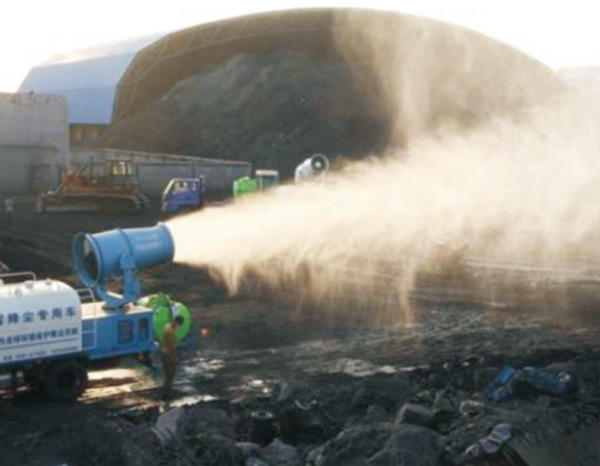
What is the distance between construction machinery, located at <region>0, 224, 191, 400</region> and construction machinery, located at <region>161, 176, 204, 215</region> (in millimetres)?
30020

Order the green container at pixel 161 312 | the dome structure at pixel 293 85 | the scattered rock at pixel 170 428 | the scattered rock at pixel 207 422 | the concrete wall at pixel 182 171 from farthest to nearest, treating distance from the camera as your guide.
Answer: the dome structure at pixel 293 85
the concrete wall at pixel 182 171
the green container at pixel 161 312
the scattered rock at pixel 207 422
the scattered rock at pixel 170 428

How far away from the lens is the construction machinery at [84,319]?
13422mm

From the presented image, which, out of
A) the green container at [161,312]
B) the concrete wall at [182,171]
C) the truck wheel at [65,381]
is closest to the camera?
the truck wheel at [65,381]

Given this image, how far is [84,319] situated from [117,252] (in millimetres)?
1471

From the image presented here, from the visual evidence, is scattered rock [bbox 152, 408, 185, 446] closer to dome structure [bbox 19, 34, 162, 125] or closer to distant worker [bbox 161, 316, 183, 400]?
distant worker [bbox 161, 316, 183, 400]

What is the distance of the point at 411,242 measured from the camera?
34750 mm

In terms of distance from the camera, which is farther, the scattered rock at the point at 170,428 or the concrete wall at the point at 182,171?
the concrete wall at the point at 182,171

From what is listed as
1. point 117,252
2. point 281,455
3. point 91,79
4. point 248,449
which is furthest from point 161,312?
point 91,79

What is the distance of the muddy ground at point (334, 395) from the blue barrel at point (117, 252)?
2366mm

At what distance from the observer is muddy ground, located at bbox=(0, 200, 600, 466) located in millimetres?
11070

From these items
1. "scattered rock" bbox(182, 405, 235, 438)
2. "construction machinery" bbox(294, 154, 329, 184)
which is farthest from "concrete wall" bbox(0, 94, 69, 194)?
"scattered rock" bbox(182, 405, 235, 438)

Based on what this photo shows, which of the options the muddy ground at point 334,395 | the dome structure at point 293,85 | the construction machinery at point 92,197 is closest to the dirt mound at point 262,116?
the dome structure at point 293,85

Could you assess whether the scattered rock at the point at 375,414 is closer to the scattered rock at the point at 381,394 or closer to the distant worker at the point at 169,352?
the scattered rock at the point at 381,394

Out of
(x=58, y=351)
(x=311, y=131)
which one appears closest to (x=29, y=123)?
(x=311, y=131)
